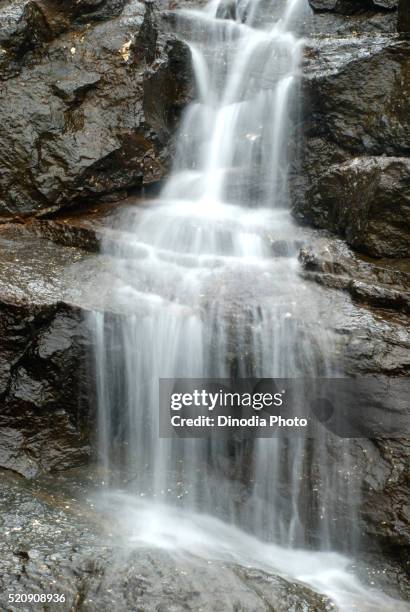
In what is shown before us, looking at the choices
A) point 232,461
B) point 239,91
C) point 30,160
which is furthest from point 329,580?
point 239,91

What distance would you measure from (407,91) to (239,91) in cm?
206

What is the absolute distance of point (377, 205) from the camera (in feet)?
19.4

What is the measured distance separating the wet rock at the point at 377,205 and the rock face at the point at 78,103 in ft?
7.39

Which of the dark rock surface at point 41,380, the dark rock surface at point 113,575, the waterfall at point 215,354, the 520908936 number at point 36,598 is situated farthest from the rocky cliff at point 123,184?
the 520908936 number at point 36,598

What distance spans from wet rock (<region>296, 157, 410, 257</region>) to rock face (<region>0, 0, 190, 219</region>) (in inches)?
88.7

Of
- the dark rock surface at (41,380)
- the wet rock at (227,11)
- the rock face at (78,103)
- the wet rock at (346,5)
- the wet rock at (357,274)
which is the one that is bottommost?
the dark rock surface at (41,380)

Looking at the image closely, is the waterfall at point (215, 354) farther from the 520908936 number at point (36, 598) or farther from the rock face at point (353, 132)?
the 520908936 number at point (36, 598)

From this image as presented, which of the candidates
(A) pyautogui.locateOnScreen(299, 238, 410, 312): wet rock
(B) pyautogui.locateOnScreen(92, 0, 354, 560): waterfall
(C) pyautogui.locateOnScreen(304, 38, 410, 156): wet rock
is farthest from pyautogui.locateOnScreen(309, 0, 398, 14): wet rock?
(A) pyautogui.locateOnScreen(299, 238, 410, 312): wet rock

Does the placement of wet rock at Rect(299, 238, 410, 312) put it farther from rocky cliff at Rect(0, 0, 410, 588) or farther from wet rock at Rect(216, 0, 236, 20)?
wet rock at Rect(216, 0, 236, 20)

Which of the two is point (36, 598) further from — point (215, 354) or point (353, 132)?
point (353, 132)

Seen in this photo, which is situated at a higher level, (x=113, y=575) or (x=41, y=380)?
(x=41, y=380)

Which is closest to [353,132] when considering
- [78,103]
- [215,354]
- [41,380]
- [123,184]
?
[123,184]

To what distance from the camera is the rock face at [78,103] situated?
6695mm

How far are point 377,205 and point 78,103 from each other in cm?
336
